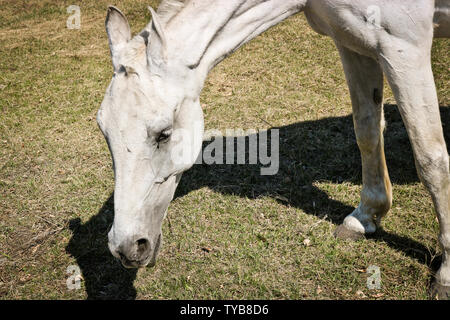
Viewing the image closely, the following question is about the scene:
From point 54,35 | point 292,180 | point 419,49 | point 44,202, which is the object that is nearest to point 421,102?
point 419,49

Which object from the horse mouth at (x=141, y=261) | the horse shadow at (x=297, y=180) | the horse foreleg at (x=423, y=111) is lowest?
the horse shadow at (x=297, y=180)

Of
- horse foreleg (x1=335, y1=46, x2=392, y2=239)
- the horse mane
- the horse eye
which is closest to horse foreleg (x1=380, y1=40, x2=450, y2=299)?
horse foreleg (x1=335, y1=46, x2=392, y2=239)

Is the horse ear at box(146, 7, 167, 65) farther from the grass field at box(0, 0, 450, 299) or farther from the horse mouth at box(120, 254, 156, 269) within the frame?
the grass field at box(0, 0, 450, 299)

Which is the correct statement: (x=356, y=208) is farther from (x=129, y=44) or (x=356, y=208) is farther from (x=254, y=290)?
(x=129, y=44)

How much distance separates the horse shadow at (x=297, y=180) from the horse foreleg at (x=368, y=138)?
0.17 m

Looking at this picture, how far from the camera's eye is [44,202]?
3973 mm

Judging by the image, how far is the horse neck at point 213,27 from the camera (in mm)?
2049

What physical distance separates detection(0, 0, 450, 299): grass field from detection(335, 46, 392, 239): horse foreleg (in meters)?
0.14

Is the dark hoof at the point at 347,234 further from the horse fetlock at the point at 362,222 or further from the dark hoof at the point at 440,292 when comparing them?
the dark hoof at the point at 440,292

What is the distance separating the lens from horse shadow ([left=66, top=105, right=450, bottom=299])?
304cm

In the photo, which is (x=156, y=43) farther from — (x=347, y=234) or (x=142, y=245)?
(x=347, y=234)

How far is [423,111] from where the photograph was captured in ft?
7.55

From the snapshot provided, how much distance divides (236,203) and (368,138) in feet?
4.17

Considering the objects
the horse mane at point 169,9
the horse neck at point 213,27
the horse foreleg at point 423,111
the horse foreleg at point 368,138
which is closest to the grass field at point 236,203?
the horse foreleg at point 368,138
